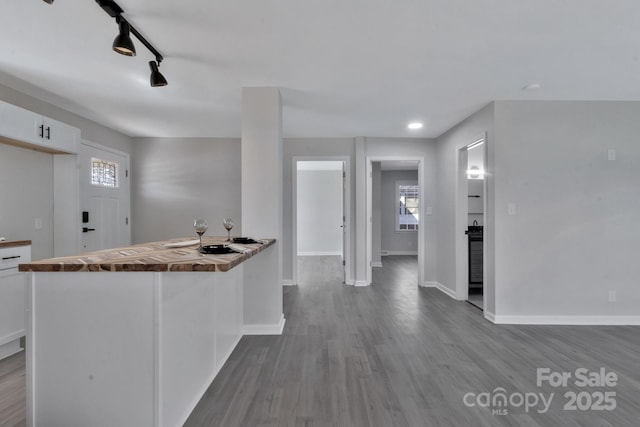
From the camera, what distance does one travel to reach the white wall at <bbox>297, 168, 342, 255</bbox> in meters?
8.20

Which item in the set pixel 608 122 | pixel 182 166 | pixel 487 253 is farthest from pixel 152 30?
pixel 608 122

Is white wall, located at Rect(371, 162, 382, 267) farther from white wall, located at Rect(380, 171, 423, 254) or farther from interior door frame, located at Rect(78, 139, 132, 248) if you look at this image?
interior door frame, located at Rect(78, 139, 132, 248)

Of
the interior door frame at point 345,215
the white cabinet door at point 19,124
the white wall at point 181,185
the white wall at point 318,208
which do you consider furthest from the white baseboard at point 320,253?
the white cabinet door at point 19,124

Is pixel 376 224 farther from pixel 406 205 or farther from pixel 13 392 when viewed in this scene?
pixel 13 392

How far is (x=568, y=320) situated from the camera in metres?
3.21

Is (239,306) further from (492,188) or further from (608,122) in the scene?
(608,122)

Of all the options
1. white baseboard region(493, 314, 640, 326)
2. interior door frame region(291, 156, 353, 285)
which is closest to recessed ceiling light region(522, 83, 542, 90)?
white baseboard region(493, 314, 640, 326)

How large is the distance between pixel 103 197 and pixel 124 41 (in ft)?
10.7

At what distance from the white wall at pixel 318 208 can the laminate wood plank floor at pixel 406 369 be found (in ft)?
14.7

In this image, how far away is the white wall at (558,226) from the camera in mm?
3215

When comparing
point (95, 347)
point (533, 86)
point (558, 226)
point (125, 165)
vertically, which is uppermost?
point (533, 86)

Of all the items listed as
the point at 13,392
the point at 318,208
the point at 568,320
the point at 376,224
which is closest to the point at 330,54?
the point at 13,392

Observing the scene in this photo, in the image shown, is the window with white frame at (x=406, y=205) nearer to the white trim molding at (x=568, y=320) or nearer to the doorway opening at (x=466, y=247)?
the doorway opening at (x=466, y=247)

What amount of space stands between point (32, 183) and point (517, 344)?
17.0 ft
